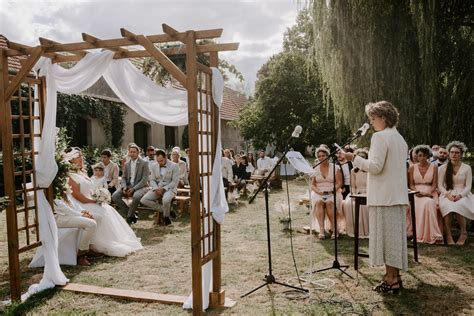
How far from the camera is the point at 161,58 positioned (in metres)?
4.32

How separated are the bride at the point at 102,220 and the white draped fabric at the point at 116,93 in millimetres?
1309

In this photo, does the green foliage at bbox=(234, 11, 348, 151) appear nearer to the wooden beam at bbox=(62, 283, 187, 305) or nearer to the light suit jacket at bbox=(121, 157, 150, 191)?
the light suit jacket at bbox=(121, 157, 150, 191)

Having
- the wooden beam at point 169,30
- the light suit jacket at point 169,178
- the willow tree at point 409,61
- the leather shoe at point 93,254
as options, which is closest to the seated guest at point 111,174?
the light suit jacket at point 169,178

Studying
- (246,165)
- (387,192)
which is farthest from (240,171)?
(387,192)

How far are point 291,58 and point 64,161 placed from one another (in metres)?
18.3

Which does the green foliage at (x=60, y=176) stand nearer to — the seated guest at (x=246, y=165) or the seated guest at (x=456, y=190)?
the seated guest at (x=456, y=190)

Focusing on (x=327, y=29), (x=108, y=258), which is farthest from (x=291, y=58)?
(x=108, y=258)

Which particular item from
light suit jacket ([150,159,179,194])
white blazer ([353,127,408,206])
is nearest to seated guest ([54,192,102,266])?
light suit jacket ([150,159,179,194])

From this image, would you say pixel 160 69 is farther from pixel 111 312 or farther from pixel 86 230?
pixel 111 312

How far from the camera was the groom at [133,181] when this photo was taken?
373 inches

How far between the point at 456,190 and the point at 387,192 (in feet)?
10.9

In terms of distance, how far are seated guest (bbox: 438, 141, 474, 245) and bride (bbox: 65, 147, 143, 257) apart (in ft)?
16.9

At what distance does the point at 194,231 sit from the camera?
422 cm

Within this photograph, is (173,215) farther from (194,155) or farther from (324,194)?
(194,155)
